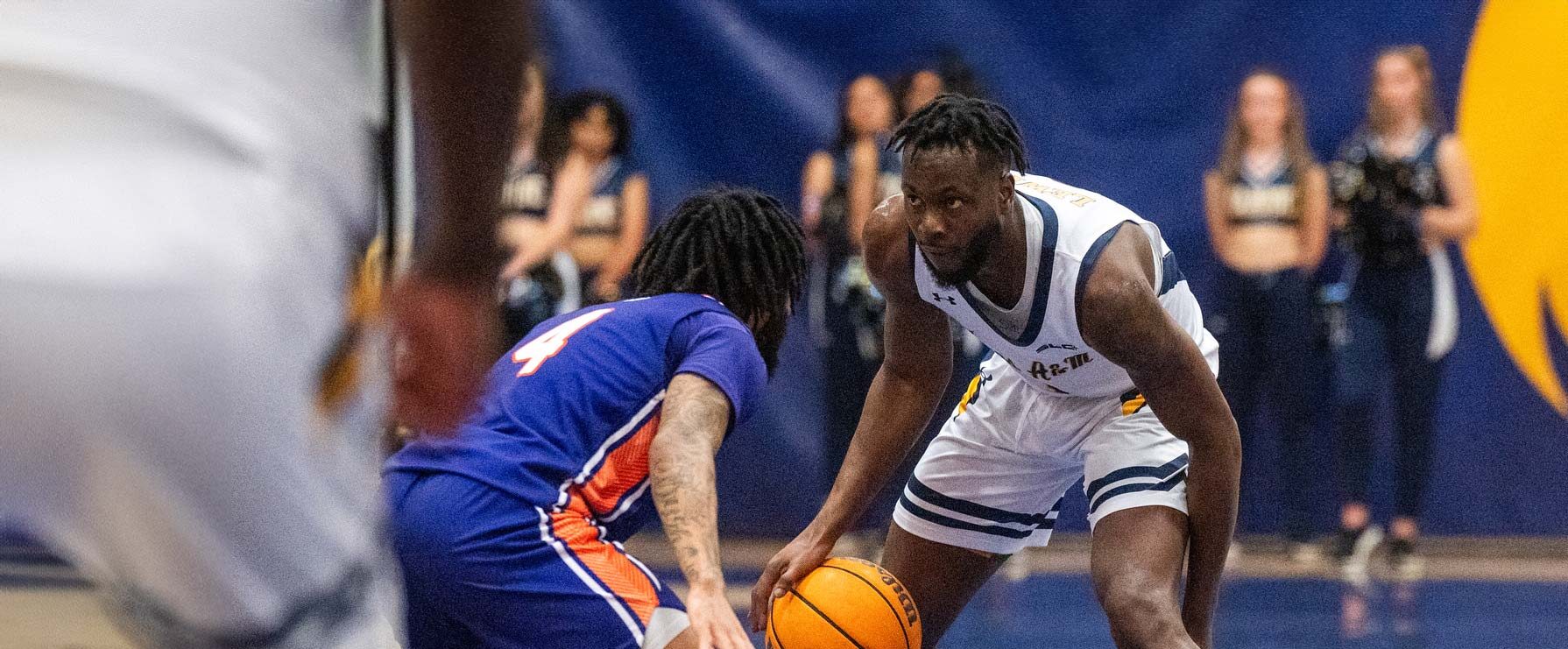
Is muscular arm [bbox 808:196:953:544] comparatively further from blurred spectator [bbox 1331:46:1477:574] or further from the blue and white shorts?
blurred spectator [bbox 1331:46:1477:574]

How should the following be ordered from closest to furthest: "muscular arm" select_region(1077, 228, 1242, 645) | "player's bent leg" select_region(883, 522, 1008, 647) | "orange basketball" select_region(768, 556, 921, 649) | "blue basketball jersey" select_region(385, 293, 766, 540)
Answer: "blue basketball jersey" select_region(385, 293, 766, 540)
"muscular arm" select_region(1077, 228, 1242, 645)
"orange basketball" select_region(768, 556, 921, 649)
"player's bent leg" select_region(883, 522, 1008, 647)

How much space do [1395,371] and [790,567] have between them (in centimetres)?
508

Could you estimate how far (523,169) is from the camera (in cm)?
825

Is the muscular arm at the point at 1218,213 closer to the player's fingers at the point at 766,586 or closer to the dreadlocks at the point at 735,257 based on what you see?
the player's fingers at the point at 766,586

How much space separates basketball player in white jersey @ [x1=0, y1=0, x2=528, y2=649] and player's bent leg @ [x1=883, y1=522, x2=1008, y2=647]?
2.99 m

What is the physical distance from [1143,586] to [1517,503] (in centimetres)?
580

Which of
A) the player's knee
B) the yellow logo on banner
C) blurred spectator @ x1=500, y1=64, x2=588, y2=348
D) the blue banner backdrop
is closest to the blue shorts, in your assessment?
the player's knee

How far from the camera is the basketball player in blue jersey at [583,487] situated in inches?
126

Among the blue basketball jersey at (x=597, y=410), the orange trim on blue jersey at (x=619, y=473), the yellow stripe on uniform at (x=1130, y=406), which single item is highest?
the blue basketball jersey at (x=597, y=410)

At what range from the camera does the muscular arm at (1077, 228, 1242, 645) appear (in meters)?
3.64

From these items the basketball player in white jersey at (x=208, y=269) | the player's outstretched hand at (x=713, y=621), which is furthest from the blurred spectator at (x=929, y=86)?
the basketball player in white jersey at (x=208, y=269)

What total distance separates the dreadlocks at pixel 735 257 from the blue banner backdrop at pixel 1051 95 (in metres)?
4.94

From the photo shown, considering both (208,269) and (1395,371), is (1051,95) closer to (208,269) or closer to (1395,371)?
(1395,371)

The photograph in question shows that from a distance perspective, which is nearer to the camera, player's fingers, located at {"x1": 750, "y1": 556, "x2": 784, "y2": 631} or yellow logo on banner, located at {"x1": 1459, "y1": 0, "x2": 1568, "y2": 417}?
player's fingers, located at {"x1": 750, "y1": 556, "x2": 784, "y2": 631}
